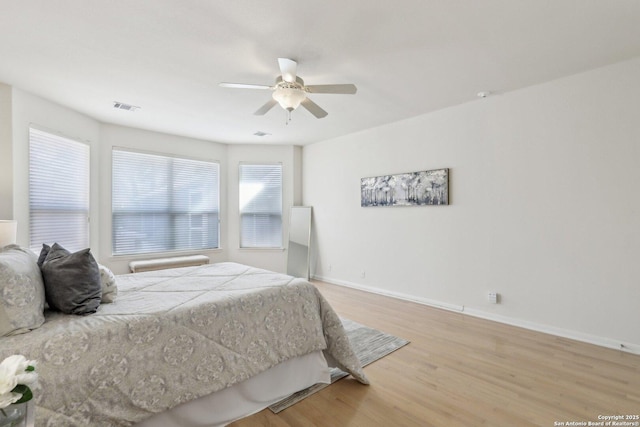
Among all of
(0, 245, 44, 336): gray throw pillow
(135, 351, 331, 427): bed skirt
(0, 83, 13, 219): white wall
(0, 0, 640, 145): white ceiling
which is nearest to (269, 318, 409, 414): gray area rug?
(135, 351, 331, 427): bed skirt

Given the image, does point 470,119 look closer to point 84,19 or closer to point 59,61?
point 84,19

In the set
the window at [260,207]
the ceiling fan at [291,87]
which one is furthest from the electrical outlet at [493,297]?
the window at [260,207]

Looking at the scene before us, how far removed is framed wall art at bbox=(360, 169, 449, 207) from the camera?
3.96m

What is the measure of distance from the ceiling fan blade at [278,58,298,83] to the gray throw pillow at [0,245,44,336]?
2.11 metres

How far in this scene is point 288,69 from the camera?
250 cm

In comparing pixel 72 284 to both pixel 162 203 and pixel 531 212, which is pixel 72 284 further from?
pixel 531 212

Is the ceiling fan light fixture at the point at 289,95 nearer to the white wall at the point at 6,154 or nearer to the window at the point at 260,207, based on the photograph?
the white wall at the point at 6,154

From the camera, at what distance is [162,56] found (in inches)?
101

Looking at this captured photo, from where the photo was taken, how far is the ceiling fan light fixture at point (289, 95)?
2555 millimetres

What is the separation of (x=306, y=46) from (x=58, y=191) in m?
3.54

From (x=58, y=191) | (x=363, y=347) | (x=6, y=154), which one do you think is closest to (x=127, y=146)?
(x=58, y=191)

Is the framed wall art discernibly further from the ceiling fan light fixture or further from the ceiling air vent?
the ceiling air vent

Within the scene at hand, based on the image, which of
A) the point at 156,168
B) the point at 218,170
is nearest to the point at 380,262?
the point at 218,170

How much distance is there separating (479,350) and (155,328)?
8.70ft
